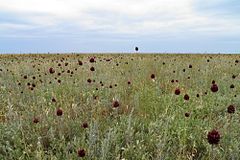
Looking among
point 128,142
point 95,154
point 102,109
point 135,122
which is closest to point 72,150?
point 95,154

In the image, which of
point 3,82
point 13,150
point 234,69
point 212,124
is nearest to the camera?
point 13,150

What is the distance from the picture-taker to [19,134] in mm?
4781

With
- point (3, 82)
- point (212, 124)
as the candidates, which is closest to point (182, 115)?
point (212, 124)

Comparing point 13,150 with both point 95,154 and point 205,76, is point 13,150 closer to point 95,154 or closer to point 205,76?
point 95,154

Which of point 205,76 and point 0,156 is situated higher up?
point 205,76

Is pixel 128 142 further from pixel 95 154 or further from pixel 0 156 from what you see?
pixel 0 156

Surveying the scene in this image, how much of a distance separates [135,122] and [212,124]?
3.68 ft

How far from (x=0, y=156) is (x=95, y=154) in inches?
43.9

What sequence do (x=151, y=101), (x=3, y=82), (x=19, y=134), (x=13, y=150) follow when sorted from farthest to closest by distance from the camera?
(x=3, y=82), (x=151, y=101), (x=19, y=134), (x=13, y=150)

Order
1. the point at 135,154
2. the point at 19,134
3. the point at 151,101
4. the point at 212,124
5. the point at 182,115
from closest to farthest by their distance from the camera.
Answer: the point at 135,154 < the point at 19,134 < the point at 212,124 < the point at 182,115 < the point at 151,101

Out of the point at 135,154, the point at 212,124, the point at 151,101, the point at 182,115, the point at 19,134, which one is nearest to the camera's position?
the point at 135,154

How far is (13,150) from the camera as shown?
14.1 feet

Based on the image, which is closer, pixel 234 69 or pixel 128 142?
pixel 128 142

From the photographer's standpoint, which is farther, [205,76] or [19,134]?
[205,76]
